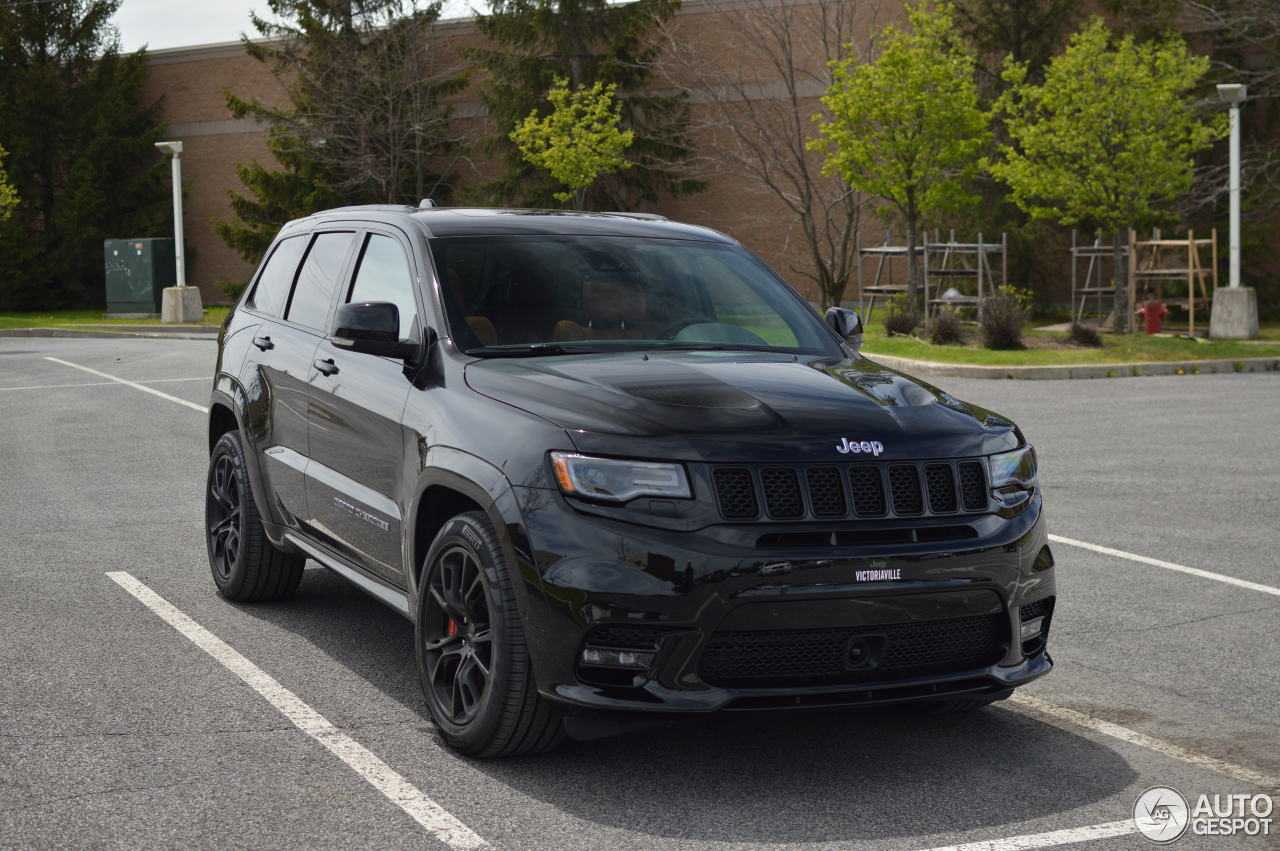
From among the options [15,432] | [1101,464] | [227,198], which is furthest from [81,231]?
[1101,464]

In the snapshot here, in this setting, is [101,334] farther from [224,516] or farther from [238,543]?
[238,543]

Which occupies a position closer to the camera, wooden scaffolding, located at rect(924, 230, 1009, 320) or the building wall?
wooden scaffolding, located at rect(924, 230, 1009, 320)

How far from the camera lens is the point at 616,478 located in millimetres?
4730

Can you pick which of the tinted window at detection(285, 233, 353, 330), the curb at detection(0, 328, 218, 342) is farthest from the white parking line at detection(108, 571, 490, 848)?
the curb at detection(0, 328, 218, 342)

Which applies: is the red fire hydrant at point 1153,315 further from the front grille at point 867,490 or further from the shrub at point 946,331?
the front grille at point 867,490

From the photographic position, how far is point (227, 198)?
52.7 metres

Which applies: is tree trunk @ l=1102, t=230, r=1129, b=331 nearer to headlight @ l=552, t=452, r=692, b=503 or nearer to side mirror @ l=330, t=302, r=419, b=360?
side mirror @ l=330, t=302, r=419, b=360

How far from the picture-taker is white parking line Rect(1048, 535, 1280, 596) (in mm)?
7953

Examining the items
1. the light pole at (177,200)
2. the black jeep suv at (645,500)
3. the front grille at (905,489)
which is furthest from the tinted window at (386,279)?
the light pole at (177,200)

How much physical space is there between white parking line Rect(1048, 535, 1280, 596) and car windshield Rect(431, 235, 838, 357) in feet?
9.85

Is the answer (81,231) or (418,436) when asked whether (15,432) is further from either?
(81,231)

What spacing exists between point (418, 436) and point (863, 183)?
23.2 metres

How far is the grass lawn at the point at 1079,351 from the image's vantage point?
2231cm

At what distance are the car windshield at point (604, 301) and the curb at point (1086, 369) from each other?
595 inches
